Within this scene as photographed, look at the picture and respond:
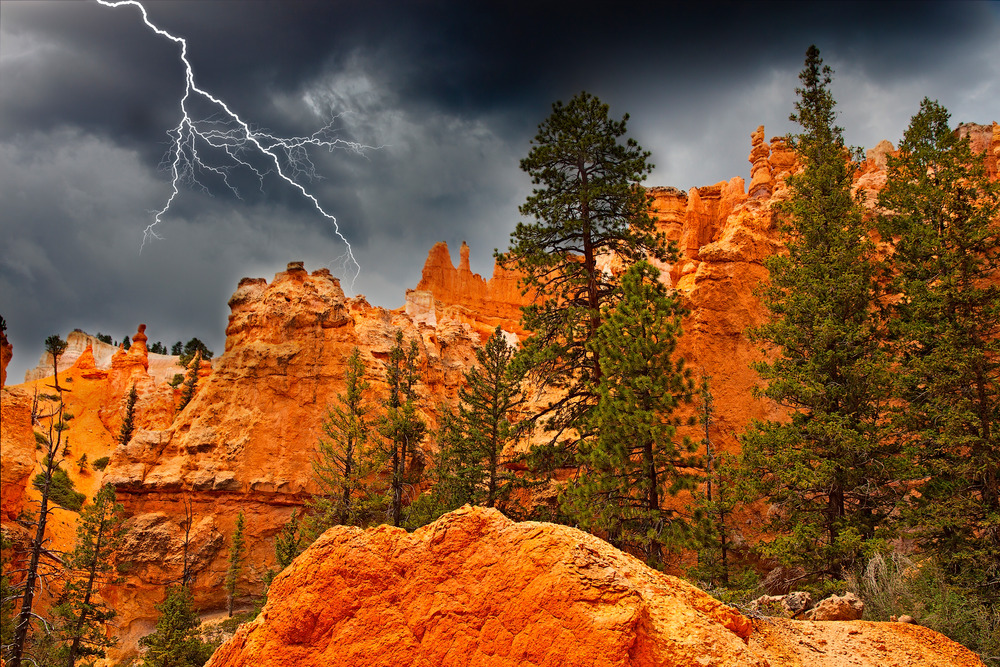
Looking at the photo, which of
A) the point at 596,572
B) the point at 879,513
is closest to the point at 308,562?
the point at 596,572

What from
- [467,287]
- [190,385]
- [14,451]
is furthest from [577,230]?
[467,287]

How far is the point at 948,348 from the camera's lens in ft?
40.0

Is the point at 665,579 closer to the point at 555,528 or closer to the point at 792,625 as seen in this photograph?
the point at 555,528

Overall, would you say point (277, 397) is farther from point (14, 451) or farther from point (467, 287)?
point (467, 287)

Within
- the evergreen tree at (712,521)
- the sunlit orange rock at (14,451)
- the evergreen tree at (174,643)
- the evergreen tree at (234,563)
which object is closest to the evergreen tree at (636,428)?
the evergreen tree at (712,521)

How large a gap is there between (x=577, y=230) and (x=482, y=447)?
10.7 meters

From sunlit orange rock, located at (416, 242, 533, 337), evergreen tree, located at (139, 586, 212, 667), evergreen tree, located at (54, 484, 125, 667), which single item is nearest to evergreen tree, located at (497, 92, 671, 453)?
evergreen tree, located at (139, 586, 212, 667)

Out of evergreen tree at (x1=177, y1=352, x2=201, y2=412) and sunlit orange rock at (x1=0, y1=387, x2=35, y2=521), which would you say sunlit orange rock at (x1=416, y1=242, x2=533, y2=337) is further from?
sunlit orange rock at (x1=0, y1=387, x2=35, y2=521)

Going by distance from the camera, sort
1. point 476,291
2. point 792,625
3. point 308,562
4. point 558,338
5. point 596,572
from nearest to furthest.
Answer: point 596,572
point 308,562
point 792,625
point 558,338
point 476,291

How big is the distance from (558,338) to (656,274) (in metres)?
3.54

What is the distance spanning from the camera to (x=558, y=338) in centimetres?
1645

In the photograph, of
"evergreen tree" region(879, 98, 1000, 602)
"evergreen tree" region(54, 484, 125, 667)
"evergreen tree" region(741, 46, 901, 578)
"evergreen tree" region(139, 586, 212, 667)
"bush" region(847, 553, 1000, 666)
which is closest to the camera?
"bush" region(847, 553, 1000, 666)

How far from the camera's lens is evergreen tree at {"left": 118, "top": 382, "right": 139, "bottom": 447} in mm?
56688

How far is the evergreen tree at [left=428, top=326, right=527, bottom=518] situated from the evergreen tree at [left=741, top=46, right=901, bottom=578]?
9232 millimetres
